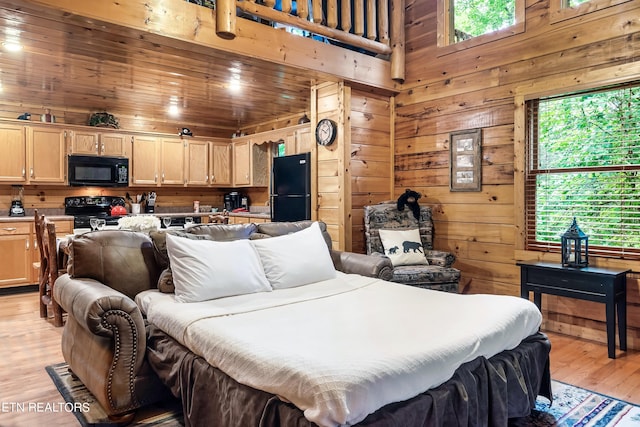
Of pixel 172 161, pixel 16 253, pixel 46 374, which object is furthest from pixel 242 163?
pixel 46 374

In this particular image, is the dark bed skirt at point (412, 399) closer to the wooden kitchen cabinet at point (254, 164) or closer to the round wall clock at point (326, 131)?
the round wall clock at point (326, 131)

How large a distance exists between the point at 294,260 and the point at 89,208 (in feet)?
15.5

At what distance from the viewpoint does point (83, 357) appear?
2428mm

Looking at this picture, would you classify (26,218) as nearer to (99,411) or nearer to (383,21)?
(99,411)

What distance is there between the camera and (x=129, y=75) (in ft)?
15.3

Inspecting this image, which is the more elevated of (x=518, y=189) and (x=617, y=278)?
(x=518, y=189)

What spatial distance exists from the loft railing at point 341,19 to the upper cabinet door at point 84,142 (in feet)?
12.0

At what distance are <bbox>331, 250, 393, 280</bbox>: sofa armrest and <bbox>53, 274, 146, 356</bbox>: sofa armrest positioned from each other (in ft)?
5.22

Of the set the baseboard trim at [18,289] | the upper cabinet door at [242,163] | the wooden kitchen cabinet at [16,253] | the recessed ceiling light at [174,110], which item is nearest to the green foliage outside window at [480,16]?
the upper cabinet door at [242,163]

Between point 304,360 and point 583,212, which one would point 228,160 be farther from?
point 304,360

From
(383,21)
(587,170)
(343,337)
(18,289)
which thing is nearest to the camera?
(343,337)

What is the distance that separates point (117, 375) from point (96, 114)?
5291 millimetres

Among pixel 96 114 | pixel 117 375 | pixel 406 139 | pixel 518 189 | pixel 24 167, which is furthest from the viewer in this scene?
pixel 96 114

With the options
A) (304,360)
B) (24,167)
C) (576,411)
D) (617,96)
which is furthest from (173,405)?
(24,167)
